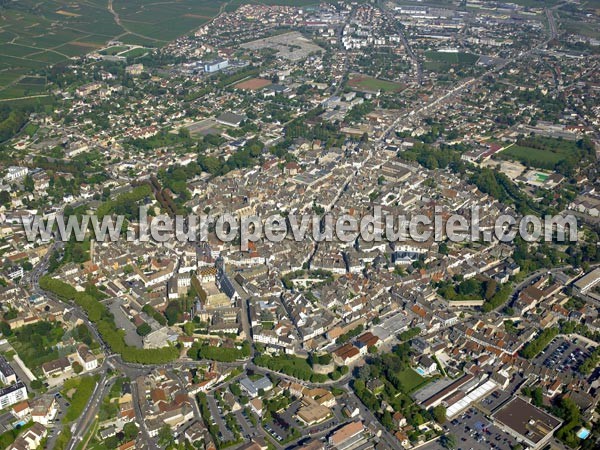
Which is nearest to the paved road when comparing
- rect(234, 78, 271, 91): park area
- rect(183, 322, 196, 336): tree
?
rect(183, 322, 196, 336): tree

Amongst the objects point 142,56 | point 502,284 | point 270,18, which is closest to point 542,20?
point 270,18

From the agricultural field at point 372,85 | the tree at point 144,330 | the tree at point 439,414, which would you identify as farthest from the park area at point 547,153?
the tree at point 144,330

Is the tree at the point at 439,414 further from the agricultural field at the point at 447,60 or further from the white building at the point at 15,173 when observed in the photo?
the agricultural field at the point at 447,60

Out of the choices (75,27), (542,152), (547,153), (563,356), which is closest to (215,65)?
(75,27)

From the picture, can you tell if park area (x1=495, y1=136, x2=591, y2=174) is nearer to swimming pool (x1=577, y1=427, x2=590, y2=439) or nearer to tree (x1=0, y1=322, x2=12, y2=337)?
swimming pool (x1=577, y1=427, x2=590, y2=439)

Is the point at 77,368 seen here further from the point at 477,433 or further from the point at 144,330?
the point at 477,433

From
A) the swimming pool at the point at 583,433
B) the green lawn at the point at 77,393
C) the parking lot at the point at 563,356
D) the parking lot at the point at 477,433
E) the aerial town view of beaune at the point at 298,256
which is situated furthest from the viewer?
the parking lot at the point at 563,356
